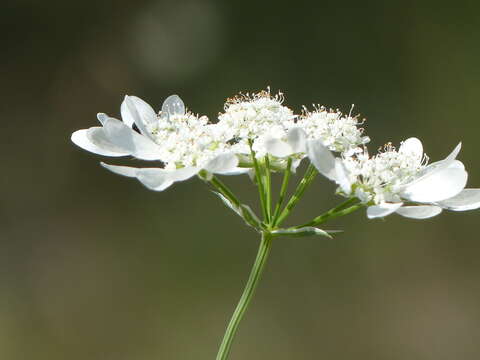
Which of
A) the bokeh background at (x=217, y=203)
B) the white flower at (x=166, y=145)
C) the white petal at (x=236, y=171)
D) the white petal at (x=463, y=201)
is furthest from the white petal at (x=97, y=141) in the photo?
the bokeh background at (x=217, y=203)

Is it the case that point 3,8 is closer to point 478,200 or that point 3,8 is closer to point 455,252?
point 455,252

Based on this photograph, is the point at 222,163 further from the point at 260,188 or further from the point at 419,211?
the point at 419,211

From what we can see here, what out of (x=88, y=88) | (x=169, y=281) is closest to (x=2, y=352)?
(x=169, y=281)

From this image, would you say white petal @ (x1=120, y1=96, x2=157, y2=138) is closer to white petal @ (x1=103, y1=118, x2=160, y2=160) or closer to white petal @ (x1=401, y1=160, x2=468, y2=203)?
white petal @ (x1=103, y1=118, x2=160, y2=160)

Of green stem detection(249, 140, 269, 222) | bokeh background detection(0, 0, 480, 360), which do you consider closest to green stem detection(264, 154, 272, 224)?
green stem detection(249, 140, 269, 222)

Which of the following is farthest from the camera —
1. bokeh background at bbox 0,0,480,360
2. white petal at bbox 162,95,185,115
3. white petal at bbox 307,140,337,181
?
bokeh background at bbox 0,0,480,360

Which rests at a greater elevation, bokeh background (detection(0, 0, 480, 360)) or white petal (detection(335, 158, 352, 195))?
bokeh background (detection(0, 0, 480, 360))

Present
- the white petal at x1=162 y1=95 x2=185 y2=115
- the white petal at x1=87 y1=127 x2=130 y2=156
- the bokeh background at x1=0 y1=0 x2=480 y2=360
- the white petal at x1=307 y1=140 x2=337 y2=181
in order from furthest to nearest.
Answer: the bokeh background at x1=0 y1=0 x2=480 y2=360, the white petal at x1=162 y1=95 x2=185 y2=115, the white petal at x1=87 y1=127 x2=130 y2=156, the white petal at x1=307 y1=140 x2=337 y2=181

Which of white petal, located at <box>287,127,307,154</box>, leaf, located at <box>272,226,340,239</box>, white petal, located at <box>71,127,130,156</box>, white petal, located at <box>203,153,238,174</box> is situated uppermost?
white petal, located at <box>287,127,307,154</box>
